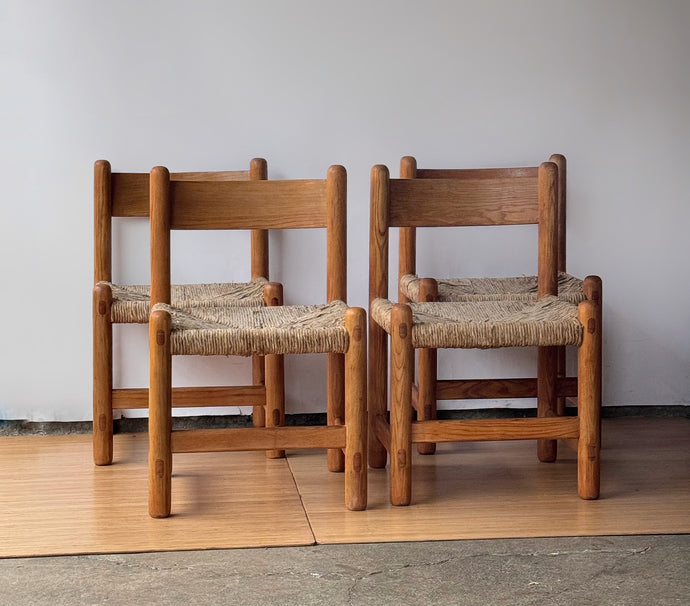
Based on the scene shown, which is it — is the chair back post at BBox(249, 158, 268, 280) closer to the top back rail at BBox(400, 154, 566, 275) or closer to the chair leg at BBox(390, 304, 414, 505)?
the top back rail at BBox(400, 154, 566, 275)

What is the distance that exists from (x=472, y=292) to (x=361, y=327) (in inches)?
24.4

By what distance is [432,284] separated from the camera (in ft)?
8.62

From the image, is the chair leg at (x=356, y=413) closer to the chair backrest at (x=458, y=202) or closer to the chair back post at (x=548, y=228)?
the chair backrest at (x=458, y=202)

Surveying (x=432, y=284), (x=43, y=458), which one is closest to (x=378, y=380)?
(x=432, y=284)

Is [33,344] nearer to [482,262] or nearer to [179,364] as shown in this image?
[179,364]

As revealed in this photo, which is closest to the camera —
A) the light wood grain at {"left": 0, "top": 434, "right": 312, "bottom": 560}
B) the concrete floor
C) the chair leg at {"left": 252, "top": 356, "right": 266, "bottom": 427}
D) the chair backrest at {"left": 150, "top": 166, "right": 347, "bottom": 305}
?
the concrete floor

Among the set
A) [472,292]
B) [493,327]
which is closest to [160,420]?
[493,327]

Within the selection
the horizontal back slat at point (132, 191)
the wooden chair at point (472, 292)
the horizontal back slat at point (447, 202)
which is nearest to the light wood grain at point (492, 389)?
the wooden chair at point (472, 292)

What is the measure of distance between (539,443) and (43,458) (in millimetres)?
1299

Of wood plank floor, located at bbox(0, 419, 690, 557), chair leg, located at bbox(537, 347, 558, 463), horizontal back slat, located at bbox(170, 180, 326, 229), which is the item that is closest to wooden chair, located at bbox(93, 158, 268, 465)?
wood plank floor, located at bbox(0, 419, 690, 557)

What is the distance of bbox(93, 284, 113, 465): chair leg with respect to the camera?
255cm

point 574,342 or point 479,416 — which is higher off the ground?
point 574,342

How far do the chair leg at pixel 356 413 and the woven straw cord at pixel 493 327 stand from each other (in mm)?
117

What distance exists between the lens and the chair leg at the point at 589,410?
2.24 m
